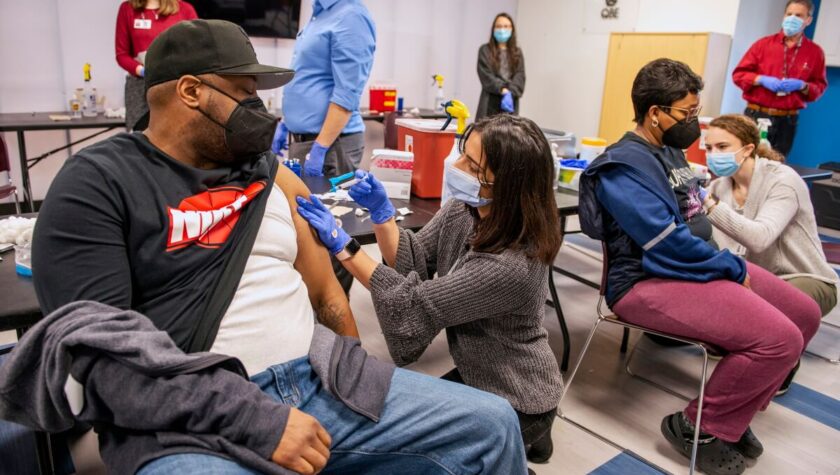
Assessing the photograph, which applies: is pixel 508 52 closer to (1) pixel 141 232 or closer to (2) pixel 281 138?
(2) pixel 281 138

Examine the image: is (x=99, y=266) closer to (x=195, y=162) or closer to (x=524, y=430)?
(x=195, y=162)

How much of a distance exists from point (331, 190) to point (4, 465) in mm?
1304

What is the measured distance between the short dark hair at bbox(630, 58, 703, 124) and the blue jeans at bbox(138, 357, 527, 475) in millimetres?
1294

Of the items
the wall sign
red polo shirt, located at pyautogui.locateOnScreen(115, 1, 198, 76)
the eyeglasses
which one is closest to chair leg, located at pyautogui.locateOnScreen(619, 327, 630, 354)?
the eyeglasses

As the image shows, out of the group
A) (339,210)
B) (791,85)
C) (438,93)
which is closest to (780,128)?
(791,85)

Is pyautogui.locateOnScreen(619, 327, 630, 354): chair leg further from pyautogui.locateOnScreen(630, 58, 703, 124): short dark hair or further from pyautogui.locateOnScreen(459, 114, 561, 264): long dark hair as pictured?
pyautogui.locateOnScreen(459, 114, 561, 264): long dark hair

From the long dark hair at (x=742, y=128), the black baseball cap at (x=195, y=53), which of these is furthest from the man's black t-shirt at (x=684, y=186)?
the black baseball cap at (x=195, y=53)

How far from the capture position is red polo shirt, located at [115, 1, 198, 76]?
12.8ft

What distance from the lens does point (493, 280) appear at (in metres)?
1.44

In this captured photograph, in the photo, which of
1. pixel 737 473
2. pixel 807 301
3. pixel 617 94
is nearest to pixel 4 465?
pixel 737 473

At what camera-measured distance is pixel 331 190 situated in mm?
2318

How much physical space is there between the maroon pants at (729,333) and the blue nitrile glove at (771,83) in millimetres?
2997

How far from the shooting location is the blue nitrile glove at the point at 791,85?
426 centimetres

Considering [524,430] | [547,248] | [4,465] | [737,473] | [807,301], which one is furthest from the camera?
[807,301]
